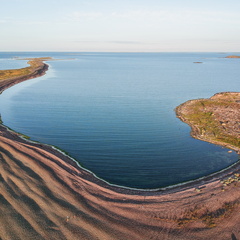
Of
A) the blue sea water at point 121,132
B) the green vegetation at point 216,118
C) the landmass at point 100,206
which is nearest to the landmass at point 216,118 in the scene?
the green vegetation at point 216,118

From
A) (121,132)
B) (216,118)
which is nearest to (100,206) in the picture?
(121,132)

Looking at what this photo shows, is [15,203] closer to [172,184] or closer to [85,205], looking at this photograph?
[85,205]

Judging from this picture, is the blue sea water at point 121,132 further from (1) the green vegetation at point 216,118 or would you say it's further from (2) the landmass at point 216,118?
(1) the green vegetation at point 216,118

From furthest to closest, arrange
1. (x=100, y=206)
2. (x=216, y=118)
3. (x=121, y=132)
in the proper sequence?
(x=216, y=118)
(x=121, y=132)
(x=100, y=206)

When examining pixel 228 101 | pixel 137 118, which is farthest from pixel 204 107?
pixel 137 118

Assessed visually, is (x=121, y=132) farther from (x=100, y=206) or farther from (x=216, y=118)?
(x=216, y=118)

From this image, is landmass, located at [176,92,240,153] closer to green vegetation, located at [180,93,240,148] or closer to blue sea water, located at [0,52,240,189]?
green vegetation, located at [180,93,240,148]

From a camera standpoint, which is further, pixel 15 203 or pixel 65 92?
pixel 65 92

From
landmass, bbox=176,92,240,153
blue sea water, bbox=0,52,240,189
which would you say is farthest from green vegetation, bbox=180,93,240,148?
blue sea water, bbox=0,52,240,189
